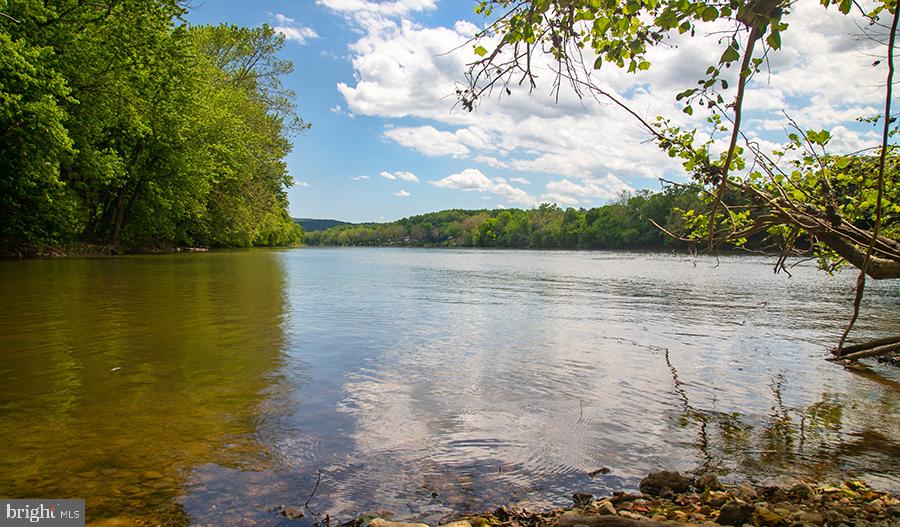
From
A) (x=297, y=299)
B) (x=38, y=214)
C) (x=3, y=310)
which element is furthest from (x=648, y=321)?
(x=38, y=214)

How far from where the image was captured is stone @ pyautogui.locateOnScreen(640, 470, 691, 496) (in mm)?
4340

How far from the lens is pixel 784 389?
7914 mm

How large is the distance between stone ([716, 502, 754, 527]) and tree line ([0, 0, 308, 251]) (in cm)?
1222

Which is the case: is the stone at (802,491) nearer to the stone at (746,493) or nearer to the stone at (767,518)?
the stone at (746,493)

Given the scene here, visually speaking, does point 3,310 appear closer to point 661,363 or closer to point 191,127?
point 661,363

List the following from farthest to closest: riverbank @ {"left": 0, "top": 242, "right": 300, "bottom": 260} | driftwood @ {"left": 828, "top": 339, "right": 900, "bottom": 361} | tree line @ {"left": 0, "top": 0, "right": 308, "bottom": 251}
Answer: riverbank @ {"left": 0, "top": 242, "right": 300, "bottom": 260} < tree line @ {"left": 0, "top": 0, "right": 308, "bottom": 251} < driftwood @ {"left": 828, "top": 339, "right": 900, "bottom": 361}

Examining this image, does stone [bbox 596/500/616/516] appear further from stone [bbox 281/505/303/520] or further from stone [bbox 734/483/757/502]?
stone [bbox 281/505/303/520]

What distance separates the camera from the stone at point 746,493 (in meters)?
4.11

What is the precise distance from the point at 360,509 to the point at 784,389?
6833 millimetres

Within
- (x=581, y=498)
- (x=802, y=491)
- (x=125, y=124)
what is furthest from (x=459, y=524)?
(x=125, y=124)

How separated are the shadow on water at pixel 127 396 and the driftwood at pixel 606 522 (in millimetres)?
2590

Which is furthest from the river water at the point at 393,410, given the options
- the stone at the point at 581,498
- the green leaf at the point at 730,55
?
the green leaf at the point at 730,55

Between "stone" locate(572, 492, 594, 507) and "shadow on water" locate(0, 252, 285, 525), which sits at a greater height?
"shadow on water" locate(0, 252, 285, 525)

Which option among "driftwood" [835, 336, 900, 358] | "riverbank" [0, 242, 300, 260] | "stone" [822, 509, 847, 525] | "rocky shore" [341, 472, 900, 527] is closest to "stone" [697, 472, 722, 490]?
"rocky shore" [341, 472, 900, 527]
